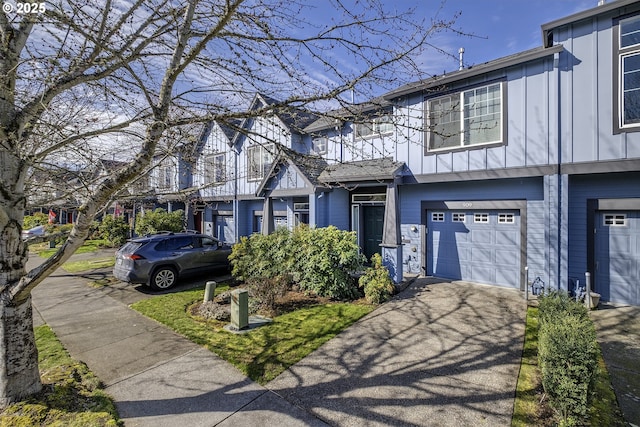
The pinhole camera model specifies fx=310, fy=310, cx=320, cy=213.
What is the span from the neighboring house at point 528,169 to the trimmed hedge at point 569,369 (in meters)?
3.79

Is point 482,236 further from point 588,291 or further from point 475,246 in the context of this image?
point 588,291

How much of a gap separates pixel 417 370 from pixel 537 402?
1.53 meters

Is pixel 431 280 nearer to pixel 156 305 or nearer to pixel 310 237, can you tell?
pixel 310 237

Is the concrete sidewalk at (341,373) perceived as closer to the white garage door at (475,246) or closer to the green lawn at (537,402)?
the green lawn at (537,402)

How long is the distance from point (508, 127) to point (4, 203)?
34.2 feet

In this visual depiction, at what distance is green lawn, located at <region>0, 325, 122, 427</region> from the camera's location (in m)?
3.46

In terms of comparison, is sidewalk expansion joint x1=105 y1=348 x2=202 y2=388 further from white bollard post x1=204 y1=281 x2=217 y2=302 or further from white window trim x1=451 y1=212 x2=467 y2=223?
white window trim x1=451 y1=212 x2=467 y2=223

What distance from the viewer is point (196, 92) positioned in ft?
14.5

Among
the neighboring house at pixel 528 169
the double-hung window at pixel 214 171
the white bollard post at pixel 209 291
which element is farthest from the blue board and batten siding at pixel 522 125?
the white bollard post at pixel 209 291

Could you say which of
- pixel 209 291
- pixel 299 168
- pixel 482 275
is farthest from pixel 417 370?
pixel 299 168

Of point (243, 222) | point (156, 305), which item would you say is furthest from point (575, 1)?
point (243, 222)

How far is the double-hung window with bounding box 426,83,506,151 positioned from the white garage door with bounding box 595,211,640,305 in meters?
3.30

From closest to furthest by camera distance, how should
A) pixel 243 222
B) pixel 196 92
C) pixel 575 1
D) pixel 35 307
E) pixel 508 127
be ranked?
pixel 196 92, pixel 575 1, pixel 35 307, pixel 508 127, pixel 243 222

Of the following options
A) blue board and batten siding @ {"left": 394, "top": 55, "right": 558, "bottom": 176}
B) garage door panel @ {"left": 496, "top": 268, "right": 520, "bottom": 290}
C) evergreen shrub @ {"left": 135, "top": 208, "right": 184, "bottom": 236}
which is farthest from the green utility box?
evergreen shrub @ {"left": 135, "top": 208, "right": 184, "bottom": 236}
